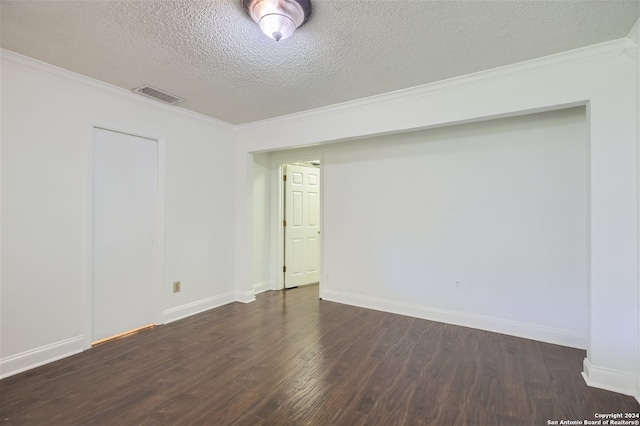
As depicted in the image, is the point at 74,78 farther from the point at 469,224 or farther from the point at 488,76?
the point at 469,224

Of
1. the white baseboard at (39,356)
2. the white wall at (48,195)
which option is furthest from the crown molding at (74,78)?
the white baseboard at (39,356)

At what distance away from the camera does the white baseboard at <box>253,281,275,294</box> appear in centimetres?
466

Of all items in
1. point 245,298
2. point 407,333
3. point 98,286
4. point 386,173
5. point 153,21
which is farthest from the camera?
point 245,298

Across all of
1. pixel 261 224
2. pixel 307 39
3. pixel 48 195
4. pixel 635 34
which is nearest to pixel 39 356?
pixel 48 195

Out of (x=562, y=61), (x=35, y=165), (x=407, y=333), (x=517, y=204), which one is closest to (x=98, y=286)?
(x=35, y=165)

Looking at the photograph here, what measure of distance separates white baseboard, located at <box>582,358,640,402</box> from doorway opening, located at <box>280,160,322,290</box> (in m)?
3.34

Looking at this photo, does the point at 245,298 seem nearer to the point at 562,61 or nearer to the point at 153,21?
the point at 153,21

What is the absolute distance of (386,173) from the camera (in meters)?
3.87

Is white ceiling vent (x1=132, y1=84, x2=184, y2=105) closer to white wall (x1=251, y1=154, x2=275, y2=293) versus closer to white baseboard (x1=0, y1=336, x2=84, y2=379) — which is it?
white wall (x1=251, y1=154, x2=275, y2=293)

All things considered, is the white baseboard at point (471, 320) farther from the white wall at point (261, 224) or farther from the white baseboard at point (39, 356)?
the white baseboard at point (39, 356)

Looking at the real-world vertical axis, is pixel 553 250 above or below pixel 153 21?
below

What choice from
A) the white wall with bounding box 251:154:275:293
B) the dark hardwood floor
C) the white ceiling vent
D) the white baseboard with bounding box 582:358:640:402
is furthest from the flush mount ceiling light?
the white baseboard with bounding box 582:358:640:402

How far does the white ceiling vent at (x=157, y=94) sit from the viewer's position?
2949 mm

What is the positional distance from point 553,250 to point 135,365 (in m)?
3.92
